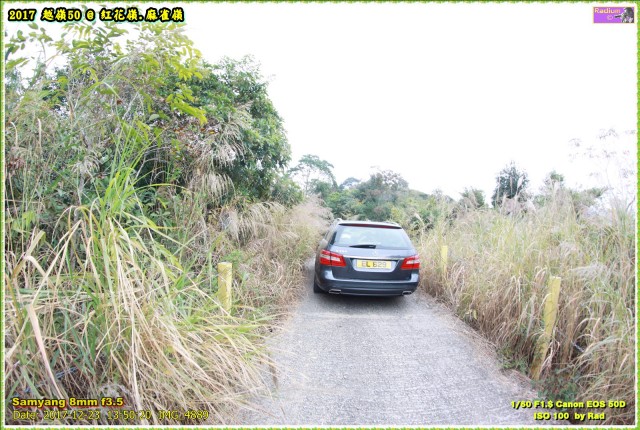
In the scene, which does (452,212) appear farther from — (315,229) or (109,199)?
(109,199)

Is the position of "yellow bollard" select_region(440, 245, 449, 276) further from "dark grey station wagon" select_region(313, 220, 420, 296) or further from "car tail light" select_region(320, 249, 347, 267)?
"car tail light" select_region(320, 249, 347, 267)

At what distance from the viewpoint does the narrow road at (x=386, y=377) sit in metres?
2.26

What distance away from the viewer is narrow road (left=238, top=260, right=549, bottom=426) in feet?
7.41

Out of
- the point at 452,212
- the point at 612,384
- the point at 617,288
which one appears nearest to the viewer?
the point at 612,384

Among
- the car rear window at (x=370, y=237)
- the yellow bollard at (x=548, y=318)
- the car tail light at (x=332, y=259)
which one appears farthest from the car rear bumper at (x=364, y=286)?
the yellow bollard at (x=548, y=318)

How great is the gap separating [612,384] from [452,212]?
4.41 meters

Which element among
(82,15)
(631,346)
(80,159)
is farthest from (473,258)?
(82,15)

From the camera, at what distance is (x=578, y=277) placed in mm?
2682

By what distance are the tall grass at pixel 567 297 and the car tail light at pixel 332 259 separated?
1.75 meters

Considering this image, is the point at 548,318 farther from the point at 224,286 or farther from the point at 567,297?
the point at 224,286

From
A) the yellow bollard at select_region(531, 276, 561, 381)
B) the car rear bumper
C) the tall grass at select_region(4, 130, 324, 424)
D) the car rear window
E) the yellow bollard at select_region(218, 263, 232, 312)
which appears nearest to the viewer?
the tall grass at select_region(4, 130, 324, 424)

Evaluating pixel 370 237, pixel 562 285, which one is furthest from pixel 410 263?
pixel 562 285

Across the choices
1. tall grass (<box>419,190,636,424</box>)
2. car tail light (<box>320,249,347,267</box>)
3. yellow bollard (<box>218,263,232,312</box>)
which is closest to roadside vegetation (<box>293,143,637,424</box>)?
tall grass (<box>419,190,636,424</box>)

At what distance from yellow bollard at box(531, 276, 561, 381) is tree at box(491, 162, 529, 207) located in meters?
2.02
